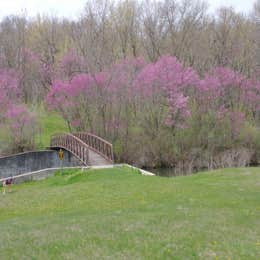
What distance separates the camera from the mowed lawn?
24.2 ft

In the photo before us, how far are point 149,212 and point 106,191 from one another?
5.14 metres

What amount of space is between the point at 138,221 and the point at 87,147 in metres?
16.5

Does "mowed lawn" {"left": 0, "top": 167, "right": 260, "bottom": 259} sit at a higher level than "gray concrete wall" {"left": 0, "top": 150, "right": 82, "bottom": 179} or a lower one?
lower

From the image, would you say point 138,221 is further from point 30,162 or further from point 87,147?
point 30,162

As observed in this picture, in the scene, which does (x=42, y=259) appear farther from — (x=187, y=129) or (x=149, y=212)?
(x=187, y=129)

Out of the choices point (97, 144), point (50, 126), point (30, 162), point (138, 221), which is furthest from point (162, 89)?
point (138, 221)

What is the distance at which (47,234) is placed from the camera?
28.9ft

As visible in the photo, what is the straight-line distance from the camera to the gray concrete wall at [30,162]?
31.2 metres

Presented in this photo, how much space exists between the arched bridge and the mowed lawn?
25.2 feet

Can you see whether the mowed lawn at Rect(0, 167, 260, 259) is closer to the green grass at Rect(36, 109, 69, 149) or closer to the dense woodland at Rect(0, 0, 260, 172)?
the dense woodland at Rect(0, 0, 260, 172)

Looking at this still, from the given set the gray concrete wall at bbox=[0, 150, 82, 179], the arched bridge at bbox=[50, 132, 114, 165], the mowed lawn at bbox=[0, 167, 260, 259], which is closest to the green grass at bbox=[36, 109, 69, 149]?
the arched bridge at bbox=[50, 132, 114, 165]

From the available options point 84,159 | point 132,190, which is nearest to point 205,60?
point 84,159

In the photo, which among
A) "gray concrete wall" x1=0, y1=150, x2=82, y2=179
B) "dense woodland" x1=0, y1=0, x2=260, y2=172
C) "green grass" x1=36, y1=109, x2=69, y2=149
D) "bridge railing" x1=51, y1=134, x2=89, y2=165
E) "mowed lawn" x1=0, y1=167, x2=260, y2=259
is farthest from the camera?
"green grass" x1=36, y1=109, x2=69, y2=149

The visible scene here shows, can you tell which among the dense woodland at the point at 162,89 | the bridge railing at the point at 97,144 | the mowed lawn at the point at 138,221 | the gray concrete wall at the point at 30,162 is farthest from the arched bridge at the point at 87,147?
the mowed lawn at the point at 138,221
